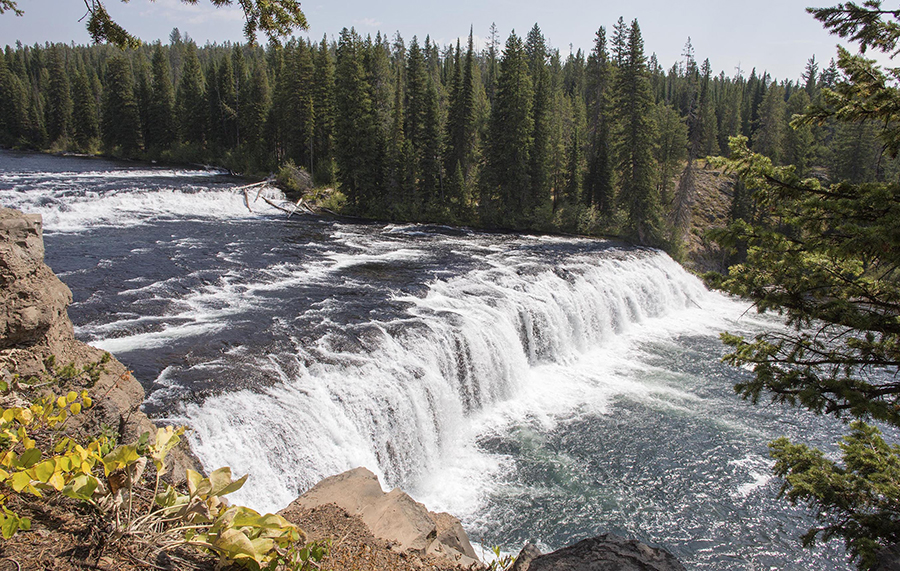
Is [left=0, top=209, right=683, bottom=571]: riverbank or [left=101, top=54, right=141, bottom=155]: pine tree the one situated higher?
[left=101, top=54, right=141, bottom=155]: pine tree

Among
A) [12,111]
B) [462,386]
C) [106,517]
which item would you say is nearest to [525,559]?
[106,517]

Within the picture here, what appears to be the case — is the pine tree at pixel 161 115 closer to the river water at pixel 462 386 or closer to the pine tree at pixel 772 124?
the river water at pixel 462 386

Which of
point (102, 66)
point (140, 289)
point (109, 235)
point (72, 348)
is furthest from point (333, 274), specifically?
point (102, 66)

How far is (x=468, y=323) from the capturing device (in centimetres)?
1478

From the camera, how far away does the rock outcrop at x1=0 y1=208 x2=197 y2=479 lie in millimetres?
5062

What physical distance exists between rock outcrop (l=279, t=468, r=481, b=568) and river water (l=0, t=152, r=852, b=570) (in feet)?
10.7

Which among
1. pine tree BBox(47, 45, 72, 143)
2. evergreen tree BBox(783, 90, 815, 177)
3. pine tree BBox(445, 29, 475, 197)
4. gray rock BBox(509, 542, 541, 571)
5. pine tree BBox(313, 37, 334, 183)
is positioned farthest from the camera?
pine tree BBox(47, 45, 72, 143)

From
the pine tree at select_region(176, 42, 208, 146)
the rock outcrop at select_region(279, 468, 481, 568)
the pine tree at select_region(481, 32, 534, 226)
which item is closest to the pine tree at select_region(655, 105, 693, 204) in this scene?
the pine tree at select_region(481, 32, 534, 226)

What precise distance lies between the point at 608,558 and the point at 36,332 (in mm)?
5770

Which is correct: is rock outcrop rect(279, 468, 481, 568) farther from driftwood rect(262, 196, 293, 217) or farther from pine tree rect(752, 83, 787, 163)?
pine tree rect(752, 83, 787, 163)

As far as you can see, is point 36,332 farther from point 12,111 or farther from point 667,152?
point 12,111

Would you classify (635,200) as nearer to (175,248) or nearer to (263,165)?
(175,248)

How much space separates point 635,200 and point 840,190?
1283 inches

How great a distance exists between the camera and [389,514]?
17.7 feet
